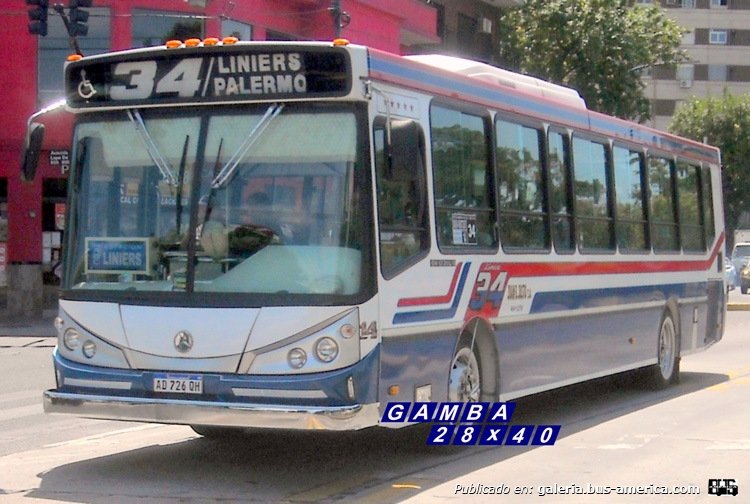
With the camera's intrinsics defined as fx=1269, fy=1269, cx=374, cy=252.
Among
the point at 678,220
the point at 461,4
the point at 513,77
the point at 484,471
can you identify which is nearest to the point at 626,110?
the point at 461,4

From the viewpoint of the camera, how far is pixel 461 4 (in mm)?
44312

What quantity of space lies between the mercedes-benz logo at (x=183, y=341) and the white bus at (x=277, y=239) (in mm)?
15

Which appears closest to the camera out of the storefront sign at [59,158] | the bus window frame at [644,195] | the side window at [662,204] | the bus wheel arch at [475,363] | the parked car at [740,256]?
the bus wheel arch at [475,363]

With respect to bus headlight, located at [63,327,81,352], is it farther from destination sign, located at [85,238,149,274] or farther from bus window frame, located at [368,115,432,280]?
bus window frame, located at [368,115,432,280]

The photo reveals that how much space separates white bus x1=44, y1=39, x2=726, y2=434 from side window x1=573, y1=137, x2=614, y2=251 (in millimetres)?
2098

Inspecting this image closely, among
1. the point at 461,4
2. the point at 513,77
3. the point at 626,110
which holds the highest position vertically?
the point at 461,4

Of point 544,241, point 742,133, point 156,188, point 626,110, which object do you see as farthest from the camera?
point 742,133

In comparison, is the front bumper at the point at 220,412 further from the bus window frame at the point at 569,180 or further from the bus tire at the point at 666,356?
the bus tire at the point at 666,356

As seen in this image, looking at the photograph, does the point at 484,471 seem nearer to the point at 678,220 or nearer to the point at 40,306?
the point at 678,220

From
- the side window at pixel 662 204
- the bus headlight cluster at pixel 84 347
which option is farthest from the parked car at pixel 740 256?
the bus headlight cluster at pixel 84 347

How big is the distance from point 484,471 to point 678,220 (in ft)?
24.1

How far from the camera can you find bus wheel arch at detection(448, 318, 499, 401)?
32.6 feet

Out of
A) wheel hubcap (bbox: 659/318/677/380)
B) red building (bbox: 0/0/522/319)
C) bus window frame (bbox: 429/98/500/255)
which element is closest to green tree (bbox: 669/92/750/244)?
red building (bbox: 0/0/522/319)

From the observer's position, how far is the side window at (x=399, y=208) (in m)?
8.83
